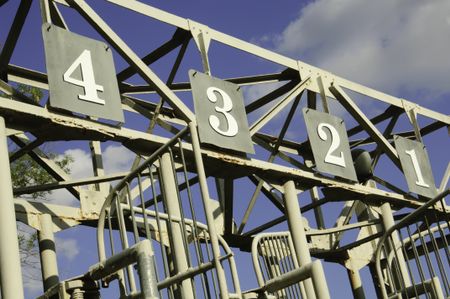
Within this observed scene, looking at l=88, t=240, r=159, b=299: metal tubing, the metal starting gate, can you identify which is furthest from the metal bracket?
l=88, t=240, r=159, b=299: metal tubing

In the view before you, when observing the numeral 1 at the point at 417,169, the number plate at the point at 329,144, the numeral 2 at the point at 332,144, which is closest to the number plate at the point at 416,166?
the numeral 1 at the point at 417,169

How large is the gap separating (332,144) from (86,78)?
4533 mm

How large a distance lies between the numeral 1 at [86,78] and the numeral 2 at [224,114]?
170 cm

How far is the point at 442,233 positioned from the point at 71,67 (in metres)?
4.28

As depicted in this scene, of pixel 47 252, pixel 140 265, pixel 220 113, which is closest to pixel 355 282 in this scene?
pixel 220 113

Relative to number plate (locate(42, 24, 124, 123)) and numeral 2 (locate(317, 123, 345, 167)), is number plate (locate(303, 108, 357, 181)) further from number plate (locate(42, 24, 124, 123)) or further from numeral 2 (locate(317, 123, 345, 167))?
number plate (locate(42, 24, 124, 123))

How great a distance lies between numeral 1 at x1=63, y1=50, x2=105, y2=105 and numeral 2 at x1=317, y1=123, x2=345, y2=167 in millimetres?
4111

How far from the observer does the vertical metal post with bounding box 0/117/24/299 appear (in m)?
7.27

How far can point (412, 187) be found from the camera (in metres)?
13.4

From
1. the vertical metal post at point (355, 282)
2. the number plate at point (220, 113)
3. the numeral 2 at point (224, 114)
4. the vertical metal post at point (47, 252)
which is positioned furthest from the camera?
the vertical metal post at point (355, 282)

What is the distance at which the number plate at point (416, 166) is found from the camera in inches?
534

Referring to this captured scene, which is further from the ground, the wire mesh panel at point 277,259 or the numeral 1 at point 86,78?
the numeral 1 at point 86,78

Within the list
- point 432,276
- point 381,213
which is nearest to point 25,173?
point 381,213

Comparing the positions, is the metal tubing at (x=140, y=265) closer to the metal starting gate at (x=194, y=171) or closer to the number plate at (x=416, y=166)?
the metal starting gate at (x=194, y=171)
